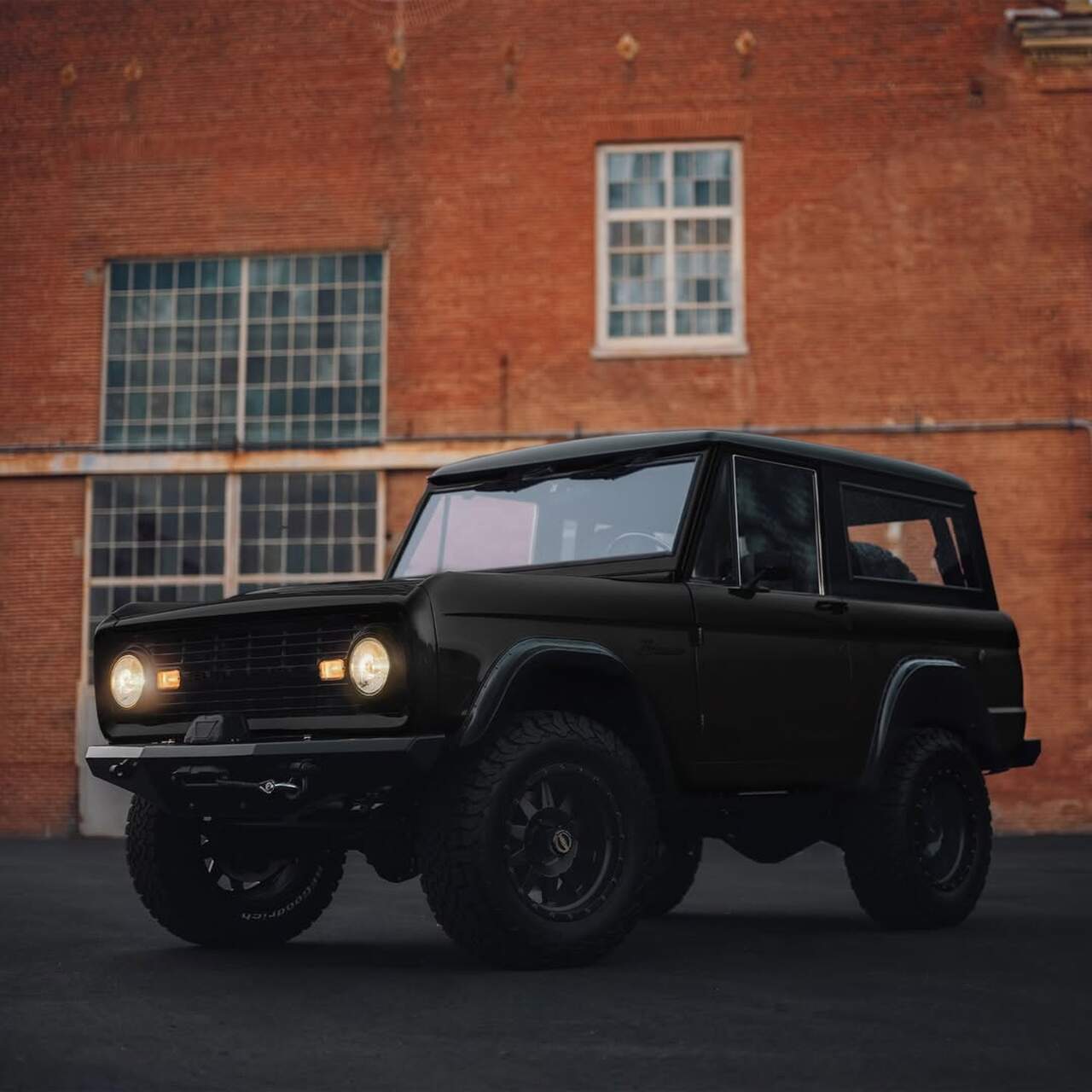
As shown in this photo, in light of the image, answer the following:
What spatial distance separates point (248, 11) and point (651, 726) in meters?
16.2

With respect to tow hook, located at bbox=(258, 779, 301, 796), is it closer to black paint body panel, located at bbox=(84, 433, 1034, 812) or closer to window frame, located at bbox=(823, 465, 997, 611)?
black paint body panel, located at bbox=(84, 433, 1034, 812)

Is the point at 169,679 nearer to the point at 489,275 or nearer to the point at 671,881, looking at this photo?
the point at 671,881

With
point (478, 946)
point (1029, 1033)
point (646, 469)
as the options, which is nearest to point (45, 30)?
point (646, 469)

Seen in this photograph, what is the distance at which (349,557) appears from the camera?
66.0 feet

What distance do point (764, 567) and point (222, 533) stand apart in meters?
13.7

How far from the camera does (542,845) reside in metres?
6.55

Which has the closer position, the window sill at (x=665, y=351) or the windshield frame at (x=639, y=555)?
the windshield frame at (x=639, y=555)

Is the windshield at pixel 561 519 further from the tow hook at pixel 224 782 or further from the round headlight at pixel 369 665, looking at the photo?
the tow hook at pixel 224 782

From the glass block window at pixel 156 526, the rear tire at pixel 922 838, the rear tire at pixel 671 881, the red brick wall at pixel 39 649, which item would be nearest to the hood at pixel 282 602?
the rear tire at pixel 922 838

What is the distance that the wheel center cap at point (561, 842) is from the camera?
6578mm

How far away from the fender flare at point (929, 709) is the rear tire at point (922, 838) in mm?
93

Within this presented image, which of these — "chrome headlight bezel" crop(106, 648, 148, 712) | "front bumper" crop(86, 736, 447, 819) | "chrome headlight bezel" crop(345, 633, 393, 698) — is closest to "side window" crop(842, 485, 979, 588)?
"chrome headlight bezel" crop(345, 633, 393, 698)

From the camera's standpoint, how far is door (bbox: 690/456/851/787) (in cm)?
732

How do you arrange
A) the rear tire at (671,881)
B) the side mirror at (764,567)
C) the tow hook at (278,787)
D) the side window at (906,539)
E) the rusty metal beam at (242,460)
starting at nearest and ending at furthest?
the tow hook at (278,787) < the side mirror at (764,567) < the side window at (906,539) < the rear tire at (671,881) < the rusty metal beam at (242,460)
